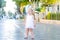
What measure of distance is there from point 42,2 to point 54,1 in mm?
1796

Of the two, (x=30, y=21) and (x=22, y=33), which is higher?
(x=30, y=21)

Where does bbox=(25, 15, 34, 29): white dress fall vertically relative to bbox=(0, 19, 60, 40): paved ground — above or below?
above

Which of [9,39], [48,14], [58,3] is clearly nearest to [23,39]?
[9,39]

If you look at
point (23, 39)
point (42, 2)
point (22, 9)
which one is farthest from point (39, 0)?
point (23, 39)

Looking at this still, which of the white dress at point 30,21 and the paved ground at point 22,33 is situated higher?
the white dress at point 30,21

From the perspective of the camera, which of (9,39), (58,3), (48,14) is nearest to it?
(9,39)

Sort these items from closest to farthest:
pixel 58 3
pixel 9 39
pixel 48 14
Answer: pixel 9 39 < pixel 48 14 < pixel 58 3

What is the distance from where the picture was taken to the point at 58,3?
37.5m

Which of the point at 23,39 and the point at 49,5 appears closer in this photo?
the point at 23,39

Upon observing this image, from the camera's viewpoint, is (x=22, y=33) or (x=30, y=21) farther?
(x=22, y=33)

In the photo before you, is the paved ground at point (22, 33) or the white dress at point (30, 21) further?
the paved ground at point (22, 33)

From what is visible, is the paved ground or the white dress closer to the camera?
the white dress

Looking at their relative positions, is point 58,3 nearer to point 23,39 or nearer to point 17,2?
point 17,2

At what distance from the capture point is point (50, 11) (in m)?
35.4
